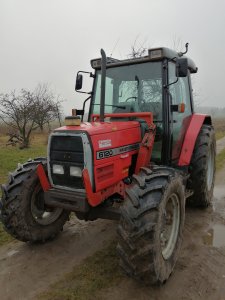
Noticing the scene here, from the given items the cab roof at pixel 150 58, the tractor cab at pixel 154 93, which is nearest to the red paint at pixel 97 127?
the tractor cab at pixel 154 93

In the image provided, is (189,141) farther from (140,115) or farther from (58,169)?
(58,169)

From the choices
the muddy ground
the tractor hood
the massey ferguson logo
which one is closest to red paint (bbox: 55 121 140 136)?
the tractor hood

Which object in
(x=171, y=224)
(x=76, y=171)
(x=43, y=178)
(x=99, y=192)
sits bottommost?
(x=171, y=224)

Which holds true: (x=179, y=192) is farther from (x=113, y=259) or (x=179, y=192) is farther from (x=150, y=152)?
(x=113, y=259)

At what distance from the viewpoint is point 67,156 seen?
348cm

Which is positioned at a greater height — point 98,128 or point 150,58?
point 150,58

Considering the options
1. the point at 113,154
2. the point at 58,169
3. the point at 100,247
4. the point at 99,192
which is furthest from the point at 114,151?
the point at 100,247

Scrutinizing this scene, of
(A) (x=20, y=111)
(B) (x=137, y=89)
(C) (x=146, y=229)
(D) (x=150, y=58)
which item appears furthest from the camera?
(A) (x=20, y=111)

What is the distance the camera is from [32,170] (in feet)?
13.5

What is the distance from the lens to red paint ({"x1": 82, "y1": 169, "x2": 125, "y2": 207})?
10.9 ft

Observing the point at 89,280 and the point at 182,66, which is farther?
the point at 182,66

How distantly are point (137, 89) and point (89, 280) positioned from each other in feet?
8.35

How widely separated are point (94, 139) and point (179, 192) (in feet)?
3.89

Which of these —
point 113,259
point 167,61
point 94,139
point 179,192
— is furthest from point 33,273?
point 167,61
